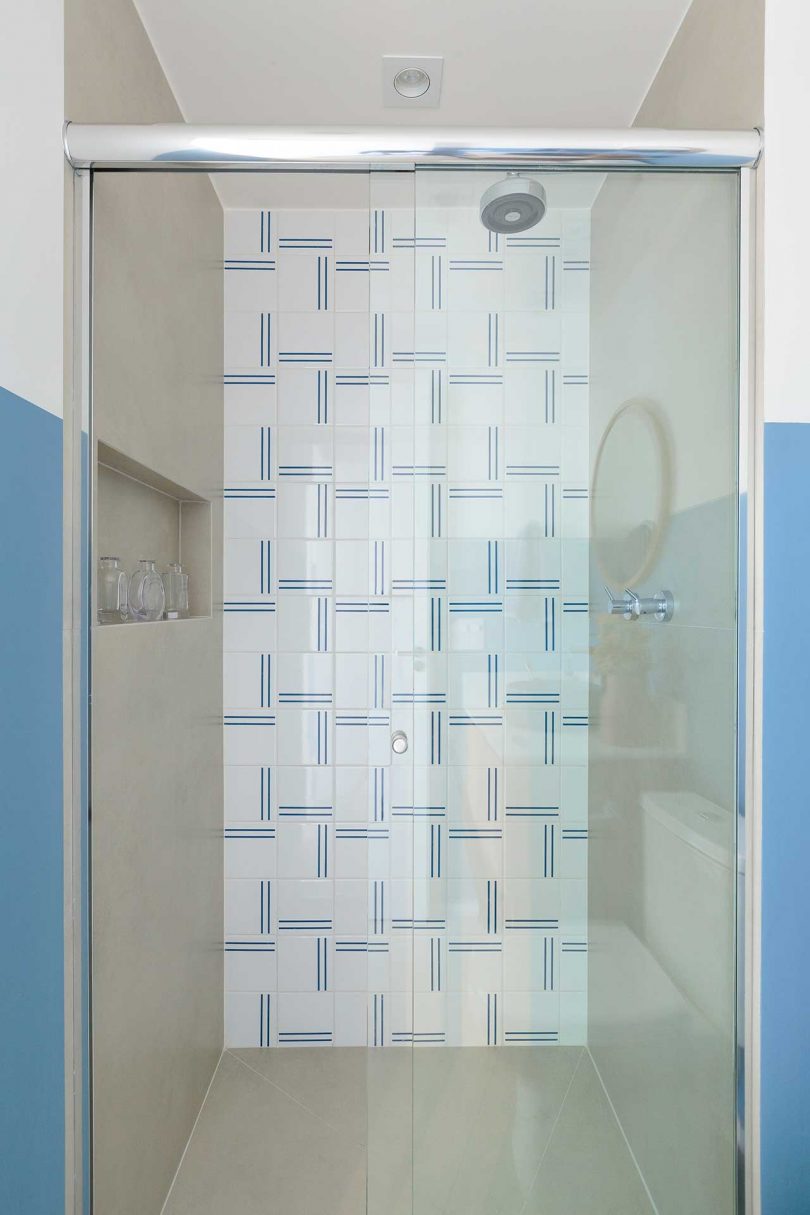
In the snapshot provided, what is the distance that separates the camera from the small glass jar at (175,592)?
2080 mm

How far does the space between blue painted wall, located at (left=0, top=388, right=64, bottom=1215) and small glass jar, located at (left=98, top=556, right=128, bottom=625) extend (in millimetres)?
303

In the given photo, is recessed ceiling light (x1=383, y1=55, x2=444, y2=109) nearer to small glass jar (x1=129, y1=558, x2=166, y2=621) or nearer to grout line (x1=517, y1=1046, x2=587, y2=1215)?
small glass jar (x1=129, y1=558, x2=166, y2=621)

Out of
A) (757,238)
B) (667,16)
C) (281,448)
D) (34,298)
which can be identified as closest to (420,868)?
(34,298)

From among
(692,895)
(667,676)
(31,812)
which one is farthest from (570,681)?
(31,812)

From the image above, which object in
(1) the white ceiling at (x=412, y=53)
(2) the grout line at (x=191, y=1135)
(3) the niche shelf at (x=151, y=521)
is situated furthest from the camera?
(2) the grout line at (x=191, y=1135)

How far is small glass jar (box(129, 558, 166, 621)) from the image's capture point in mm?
1775

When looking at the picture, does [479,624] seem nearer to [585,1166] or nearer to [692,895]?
[692,895]

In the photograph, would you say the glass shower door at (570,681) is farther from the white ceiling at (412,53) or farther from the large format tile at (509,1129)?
the white ceiling at (412,53)

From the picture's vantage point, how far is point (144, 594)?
1781 millimetres

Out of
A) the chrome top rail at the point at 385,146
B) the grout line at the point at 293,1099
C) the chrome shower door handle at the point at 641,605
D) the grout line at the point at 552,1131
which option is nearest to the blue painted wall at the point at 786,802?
the chrome shower door handle at the point at 641,605

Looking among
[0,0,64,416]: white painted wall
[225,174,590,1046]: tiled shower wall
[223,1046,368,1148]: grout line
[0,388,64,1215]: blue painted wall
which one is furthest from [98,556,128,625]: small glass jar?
[223,1046,368,1148]: grout line

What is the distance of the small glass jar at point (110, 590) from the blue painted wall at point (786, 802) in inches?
47.9

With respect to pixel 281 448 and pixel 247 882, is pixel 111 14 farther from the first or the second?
pixel 247 882

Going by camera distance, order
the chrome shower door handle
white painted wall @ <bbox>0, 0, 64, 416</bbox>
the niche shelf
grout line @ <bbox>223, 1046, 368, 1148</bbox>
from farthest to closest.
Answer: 1. grout line @ <bbox>223, 1046, 368, 1148</bbox>
2. the niche shelf
3. the chrome shower door handle
4. white painted wall @ <bbox>0, 0, 64, 416</bbox>
